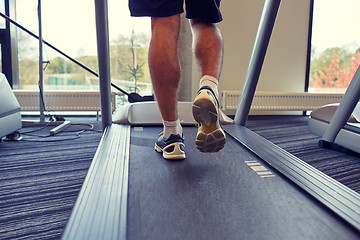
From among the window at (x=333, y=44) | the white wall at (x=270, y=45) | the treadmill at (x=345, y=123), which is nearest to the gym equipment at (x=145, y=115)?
the treadmill at (x=345, y=123)

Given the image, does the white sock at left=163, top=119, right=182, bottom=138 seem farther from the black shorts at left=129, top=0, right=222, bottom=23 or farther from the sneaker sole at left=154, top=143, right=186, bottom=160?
the black shorts at left=129, top=0, right=222, bottom=23

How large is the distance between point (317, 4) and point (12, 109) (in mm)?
3235

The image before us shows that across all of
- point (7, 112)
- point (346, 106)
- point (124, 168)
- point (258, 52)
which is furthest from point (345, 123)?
point (7, 112)

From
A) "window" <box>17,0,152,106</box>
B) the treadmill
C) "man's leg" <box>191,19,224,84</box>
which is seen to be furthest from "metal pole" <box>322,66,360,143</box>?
"window" <box>17,0,152,106</box>

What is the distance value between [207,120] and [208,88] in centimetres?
12

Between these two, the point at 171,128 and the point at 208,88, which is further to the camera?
the point at 171,128

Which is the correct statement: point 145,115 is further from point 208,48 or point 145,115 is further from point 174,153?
point 208,48

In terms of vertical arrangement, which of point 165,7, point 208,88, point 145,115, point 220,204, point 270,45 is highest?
point 270,45

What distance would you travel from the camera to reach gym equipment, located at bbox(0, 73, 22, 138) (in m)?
1.76

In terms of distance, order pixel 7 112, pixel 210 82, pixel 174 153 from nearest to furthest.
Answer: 1. pixel 210 82
2. pixel 174 153
3. pixel 7 112

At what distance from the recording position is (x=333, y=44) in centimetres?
348

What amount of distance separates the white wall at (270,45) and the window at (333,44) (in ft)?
0.70

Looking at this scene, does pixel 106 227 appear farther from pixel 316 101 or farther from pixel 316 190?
pixel 316 101

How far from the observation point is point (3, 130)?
1764 millimetres
